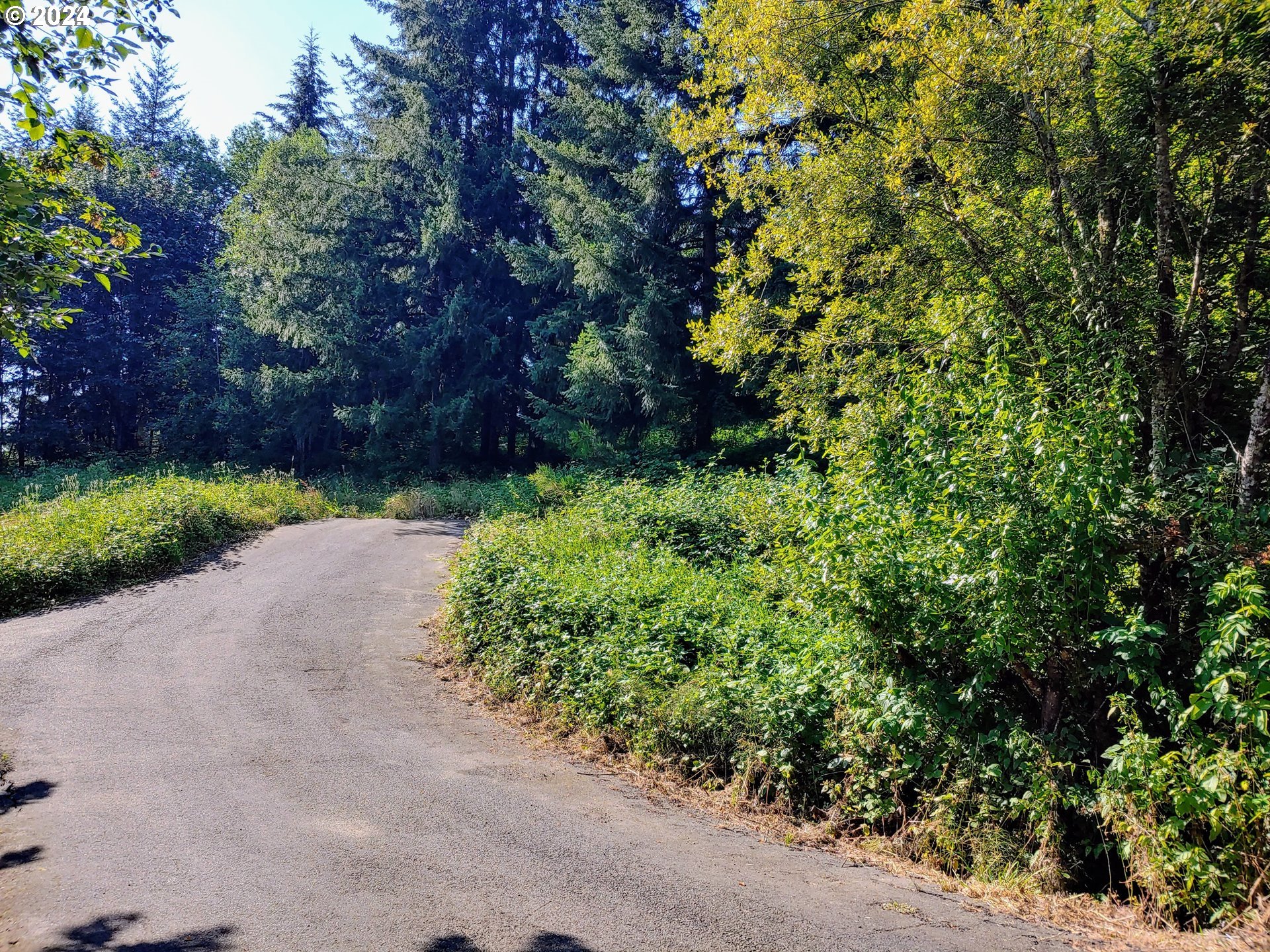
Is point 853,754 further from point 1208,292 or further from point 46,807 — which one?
point 46,807

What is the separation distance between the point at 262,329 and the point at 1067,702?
99.4ft

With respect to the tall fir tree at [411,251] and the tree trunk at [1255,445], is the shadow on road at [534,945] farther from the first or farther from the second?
the tall fir tree at [411,251]

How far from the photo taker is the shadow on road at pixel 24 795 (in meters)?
4.88

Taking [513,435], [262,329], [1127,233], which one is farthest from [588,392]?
[1127,233]

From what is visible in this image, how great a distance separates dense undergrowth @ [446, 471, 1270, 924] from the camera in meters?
3.68

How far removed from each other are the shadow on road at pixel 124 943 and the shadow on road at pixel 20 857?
108 cm

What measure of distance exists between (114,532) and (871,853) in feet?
47.1

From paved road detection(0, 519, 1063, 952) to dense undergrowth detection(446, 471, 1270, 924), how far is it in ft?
2.21

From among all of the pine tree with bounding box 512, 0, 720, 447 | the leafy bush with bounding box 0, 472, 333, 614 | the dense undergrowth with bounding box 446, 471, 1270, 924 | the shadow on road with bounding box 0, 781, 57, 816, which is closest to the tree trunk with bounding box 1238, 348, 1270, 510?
the dense undergrowth with bounding box 446, 471, 1270, 924

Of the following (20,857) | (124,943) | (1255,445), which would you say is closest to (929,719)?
(1255,445)

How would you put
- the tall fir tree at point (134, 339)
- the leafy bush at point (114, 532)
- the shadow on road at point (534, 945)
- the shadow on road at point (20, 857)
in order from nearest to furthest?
the shadow on road at point (534, 945) < the shadow on road at point (20, 857) < the leafy bush at point (114, 532) < the tall fir tree at point (134, 339)

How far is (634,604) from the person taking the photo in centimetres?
788

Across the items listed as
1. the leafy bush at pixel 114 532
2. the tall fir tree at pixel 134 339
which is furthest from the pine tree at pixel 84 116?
the leafy bush at pixel 114 532

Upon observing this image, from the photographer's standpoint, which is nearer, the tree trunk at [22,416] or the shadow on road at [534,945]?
the shadow on road at [534,945]
